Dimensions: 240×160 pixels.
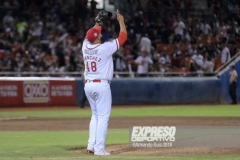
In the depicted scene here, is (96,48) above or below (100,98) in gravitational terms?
above

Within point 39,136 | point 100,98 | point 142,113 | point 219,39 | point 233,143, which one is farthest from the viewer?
point 219,39

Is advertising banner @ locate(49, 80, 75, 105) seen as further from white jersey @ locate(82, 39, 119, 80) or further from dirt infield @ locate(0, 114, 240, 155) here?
white jersey @ locate(82, 39, 119, 80)

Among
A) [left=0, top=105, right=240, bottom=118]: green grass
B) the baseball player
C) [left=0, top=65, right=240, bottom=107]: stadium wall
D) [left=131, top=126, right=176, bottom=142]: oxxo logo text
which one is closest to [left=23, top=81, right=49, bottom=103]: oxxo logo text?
[left=0, top=65, right=240, bottom=107]: stadium wall

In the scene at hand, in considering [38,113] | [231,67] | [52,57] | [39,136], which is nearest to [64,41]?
[52,57]

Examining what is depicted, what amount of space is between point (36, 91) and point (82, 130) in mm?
9887

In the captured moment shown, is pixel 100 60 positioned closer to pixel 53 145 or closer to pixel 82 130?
pixel 53 145

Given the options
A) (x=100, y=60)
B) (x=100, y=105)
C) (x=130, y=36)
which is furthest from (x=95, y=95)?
(x=130, y=36)

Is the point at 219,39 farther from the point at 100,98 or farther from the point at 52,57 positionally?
the point at 100,98

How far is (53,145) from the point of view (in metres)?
12.5

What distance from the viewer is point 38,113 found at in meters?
24.2

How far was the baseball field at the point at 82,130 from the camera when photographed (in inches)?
424

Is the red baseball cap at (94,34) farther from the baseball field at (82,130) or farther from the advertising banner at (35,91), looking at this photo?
the advertising banner at (35,91)

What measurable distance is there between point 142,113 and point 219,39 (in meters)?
9.03

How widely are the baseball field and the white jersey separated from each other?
4.53 ft
